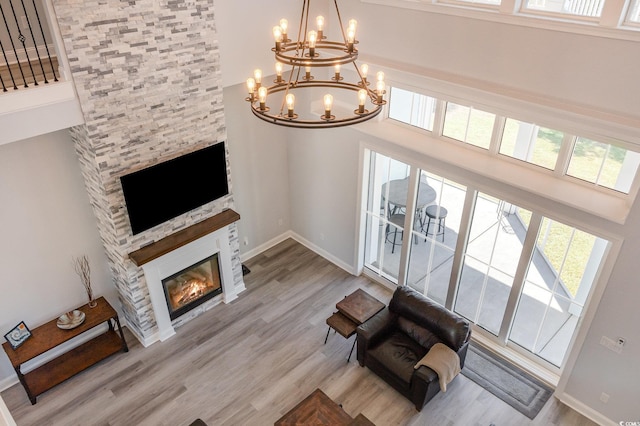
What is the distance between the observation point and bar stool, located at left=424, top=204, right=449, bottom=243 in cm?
717

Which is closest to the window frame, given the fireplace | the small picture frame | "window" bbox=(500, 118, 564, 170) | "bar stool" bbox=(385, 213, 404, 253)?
"window" bbox=(500, 118, 564, 170)

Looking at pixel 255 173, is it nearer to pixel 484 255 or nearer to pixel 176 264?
pixel 176 264

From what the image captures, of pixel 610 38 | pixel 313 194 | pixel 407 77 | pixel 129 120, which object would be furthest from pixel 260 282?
pixel 610 38

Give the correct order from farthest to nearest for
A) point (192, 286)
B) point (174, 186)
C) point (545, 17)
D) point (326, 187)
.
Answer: point (326, 187)
point (192, 286)
point (174, 186)
point (545, 17)

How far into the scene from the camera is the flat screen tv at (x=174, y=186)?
20.2 feet

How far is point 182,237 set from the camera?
6883mm

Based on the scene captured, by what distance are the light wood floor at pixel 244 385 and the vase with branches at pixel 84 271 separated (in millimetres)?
977

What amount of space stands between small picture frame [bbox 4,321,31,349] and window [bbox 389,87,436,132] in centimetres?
594

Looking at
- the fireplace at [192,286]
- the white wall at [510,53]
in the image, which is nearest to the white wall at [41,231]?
the fireplace at [192,286]

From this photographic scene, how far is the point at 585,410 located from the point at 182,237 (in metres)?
5.85

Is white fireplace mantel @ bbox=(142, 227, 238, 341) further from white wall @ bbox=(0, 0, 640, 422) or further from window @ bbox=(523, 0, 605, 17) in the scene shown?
window @ bbox=(523, 0, 605, 17)

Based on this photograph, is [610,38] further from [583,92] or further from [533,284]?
[533,284]

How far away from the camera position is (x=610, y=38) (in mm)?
4531

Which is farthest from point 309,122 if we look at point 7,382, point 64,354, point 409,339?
point 7,382
